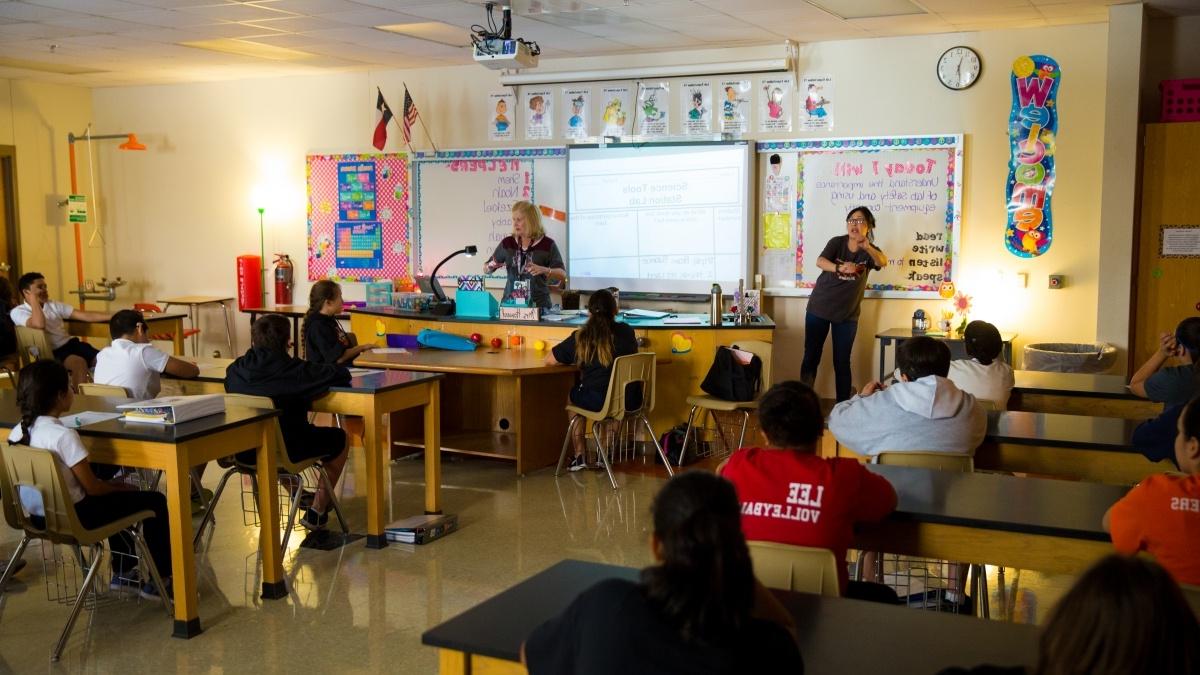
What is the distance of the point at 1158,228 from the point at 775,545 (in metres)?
5.58

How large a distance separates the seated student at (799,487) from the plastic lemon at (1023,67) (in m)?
5.39

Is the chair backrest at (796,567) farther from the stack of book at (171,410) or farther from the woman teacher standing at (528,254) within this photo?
the woman teacher standing at (528,254)

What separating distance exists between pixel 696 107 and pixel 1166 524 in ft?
20.5

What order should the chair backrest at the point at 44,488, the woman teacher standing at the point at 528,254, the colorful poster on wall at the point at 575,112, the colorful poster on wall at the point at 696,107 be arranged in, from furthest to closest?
1. the colorful poster on wall at the point at 575,112
2. the colorful poster on wall at the point at 696,107
3. the woman teacher standing at the point at 528,254
4. the chair backrest at the point at 44,488

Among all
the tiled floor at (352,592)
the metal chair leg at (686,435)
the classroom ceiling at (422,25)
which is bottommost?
the tiled floor at (352,592)

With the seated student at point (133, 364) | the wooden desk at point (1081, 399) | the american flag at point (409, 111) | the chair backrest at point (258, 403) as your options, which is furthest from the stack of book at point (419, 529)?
the american flag at point (409, 111)

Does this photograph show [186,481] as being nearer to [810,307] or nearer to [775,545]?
[775,545]

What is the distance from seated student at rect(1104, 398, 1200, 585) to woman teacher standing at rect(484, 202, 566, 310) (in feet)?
16.0

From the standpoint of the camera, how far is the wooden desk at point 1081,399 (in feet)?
15.2

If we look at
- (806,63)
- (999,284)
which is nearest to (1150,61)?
(999,284)

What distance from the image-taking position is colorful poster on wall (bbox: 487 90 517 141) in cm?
884

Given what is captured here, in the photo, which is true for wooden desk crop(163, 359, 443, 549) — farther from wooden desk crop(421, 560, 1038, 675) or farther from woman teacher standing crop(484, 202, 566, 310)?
wooden desk crop(421, 560, 1038, 675)

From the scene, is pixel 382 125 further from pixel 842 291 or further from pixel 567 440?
pixel 567 440

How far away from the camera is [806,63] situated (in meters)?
7.81
